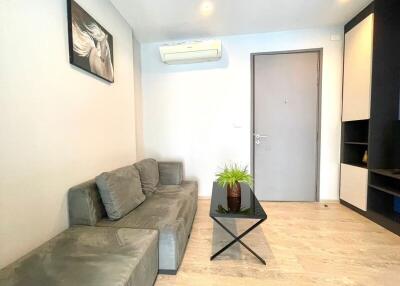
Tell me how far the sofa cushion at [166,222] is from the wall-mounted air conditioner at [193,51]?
6.63 ft

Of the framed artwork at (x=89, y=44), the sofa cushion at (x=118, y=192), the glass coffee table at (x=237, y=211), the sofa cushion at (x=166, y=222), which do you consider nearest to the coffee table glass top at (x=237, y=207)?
the glass coffee table at (x=237, y=211)

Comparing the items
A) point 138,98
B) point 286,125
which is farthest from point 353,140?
point 138,98

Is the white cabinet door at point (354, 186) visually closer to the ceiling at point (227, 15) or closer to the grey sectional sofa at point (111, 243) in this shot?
the ceiling at point (227, 15)

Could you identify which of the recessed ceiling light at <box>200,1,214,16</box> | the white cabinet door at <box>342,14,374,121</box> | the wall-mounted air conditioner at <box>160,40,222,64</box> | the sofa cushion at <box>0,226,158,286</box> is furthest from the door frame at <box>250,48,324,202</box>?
the sofa cushion at <box>0,226,158,286</box>

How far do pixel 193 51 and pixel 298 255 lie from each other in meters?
2.78

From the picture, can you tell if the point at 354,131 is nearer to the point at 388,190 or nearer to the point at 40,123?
the point at 388,190

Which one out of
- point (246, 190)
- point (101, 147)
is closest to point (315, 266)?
point (246, 190)

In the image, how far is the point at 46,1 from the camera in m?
1.52

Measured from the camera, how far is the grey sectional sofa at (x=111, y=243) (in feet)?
3.47

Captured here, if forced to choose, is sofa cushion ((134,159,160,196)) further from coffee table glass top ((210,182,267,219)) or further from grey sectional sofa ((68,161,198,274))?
coffee table glass top ((210,182,267,219))

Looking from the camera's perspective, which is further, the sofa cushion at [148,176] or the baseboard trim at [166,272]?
the sofa cushion at [148,176]

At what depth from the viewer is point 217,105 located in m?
3.32

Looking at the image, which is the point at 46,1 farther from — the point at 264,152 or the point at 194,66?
the point at 264,152

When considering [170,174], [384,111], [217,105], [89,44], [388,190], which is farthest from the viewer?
→ [217,105]
